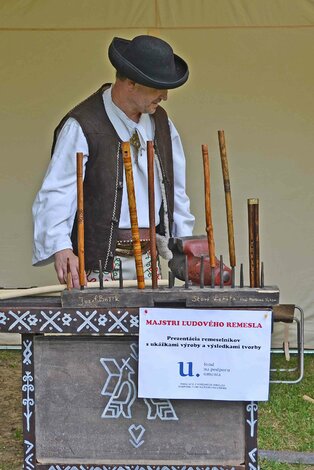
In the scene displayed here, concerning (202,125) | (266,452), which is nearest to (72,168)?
(266,452)

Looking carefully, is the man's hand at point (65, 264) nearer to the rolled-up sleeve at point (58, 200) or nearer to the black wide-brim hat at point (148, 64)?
the rolled-up sleeve at point (58, 200)

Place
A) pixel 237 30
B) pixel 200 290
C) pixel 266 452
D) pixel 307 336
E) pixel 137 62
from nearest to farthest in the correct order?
pixel 200 290, pixel 137 62, pixel 266 452, pixel 237 30, pixel 307 336

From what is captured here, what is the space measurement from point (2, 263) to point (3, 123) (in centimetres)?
86

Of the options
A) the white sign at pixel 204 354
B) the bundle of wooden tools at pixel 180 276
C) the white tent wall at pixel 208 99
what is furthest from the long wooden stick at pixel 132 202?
the white tent wall at pixel 208 99

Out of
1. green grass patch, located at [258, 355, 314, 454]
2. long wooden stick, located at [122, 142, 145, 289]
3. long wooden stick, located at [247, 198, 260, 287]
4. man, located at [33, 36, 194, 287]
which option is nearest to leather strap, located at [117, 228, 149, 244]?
man, located at [33, 36, 194, 287]

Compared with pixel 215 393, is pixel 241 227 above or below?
above

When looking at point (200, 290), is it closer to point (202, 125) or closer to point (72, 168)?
point (72, 168)

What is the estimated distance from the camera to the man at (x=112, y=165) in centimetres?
294

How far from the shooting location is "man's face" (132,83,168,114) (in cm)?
301

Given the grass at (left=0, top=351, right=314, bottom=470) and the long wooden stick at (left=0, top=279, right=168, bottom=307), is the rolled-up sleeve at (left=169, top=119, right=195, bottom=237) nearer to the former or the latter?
the long wooden stick at (left=0, top=279, right=168, bottom=307)

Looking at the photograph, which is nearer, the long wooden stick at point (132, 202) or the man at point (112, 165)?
A: the long wooden stick at point (132, 202)

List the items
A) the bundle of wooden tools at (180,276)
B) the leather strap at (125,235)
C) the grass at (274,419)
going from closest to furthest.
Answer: the bundle of wooden tools at (180,276)
the leather strap at (125,235)
the grass at (274,419)

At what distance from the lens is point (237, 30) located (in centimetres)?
→ 496

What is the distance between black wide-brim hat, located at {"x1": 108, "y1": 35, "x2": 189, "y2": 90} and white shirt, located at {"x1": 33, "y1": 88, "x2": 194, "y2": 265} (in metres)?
0.24
